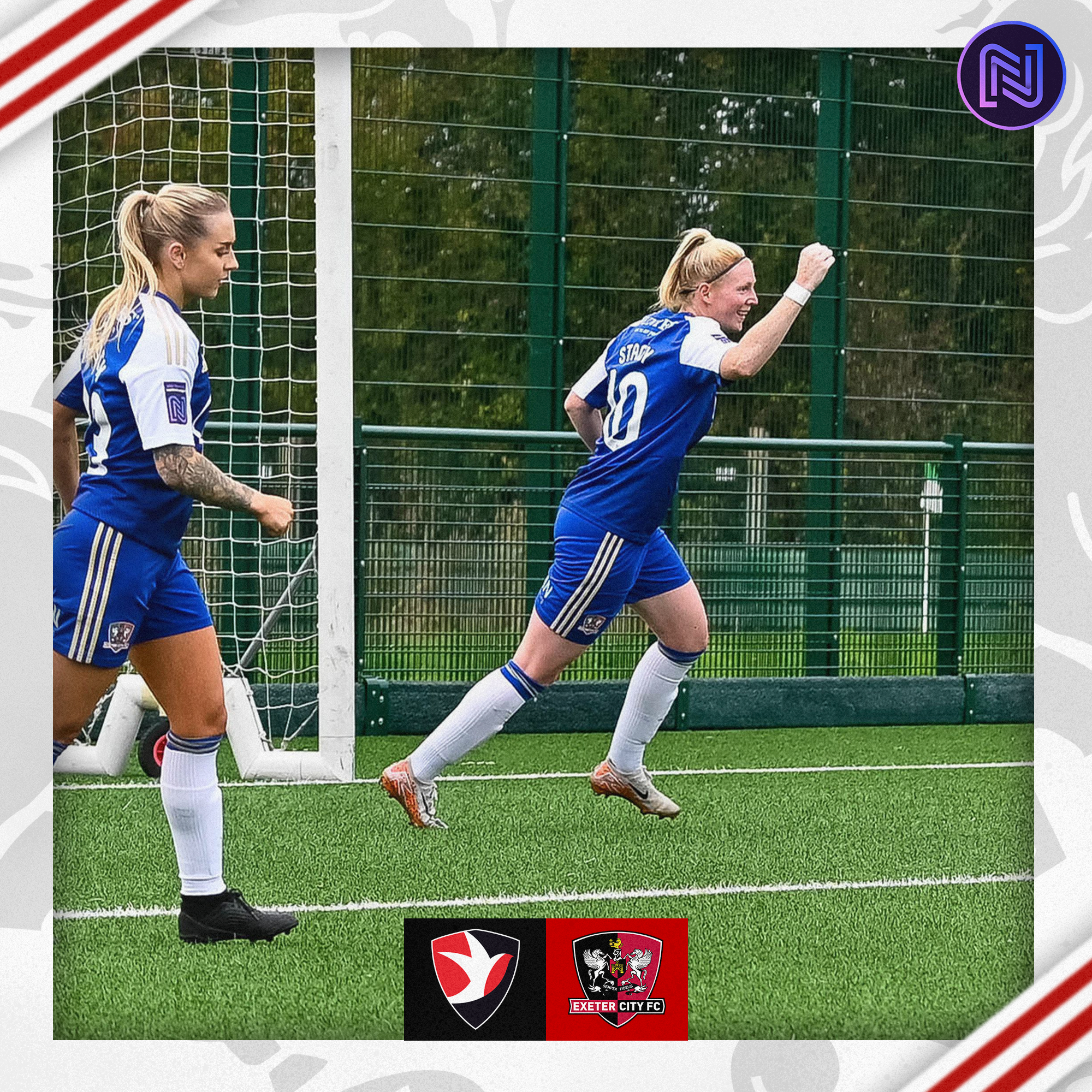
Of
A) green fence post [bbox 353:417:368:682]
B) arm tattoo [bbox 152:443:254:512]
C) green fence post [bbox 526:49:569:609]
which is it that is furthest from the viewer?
green fence post [bbox 526:49:569:609]

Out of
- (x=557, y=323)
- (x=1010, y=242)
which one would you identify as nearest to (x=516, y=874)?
(x=1010, y=242)

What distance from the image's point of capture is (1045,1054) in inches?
105

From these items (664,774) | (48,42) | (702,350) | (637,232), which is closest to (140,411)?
(48,42)

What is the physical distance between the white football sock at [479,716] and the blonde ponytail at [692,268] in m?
1.03

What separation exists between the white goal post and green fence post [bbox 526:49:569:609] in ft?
4.44

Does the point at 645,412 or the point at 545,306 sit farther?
the point at 545,306

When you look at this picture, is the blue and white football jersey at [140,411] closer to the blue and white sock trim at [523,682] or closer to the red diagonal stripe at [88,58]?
the red diagonal stripe at [88,58]

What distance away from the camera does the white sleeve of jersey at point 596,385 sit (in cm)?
366

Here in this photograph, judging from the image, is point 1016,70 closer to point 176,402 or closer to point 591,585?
point 591,585

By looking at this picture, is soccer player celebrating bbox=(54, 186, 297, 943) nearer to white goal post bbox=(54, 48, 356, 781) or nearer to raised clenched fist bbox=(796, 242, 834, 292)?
white goal post bbox=(54, 48, 356, 781)

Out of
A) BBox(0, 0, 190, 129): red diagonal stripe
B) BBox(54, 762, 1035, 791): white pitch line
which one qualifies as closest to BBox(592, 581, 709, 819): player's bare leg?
BBox(54, 762, 1035, 791): white pitch line

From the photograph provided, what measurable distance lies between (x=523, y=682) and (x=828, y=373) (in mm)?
2916

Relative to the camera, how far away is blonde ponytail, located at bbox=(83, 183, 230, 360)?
2.97 meters

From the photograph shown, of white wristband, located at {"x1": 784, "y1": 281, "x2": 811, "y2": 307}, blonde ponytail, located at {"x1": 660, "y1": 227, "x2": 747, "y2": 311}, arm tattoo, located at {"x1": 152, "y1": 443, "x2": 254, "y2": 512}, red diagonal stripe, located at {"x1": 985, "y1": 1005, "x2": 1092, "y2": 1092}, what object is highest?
blonde ponytail, located at {"x1": 660, "y1": 227, "x2": 747, "y2": 311}
